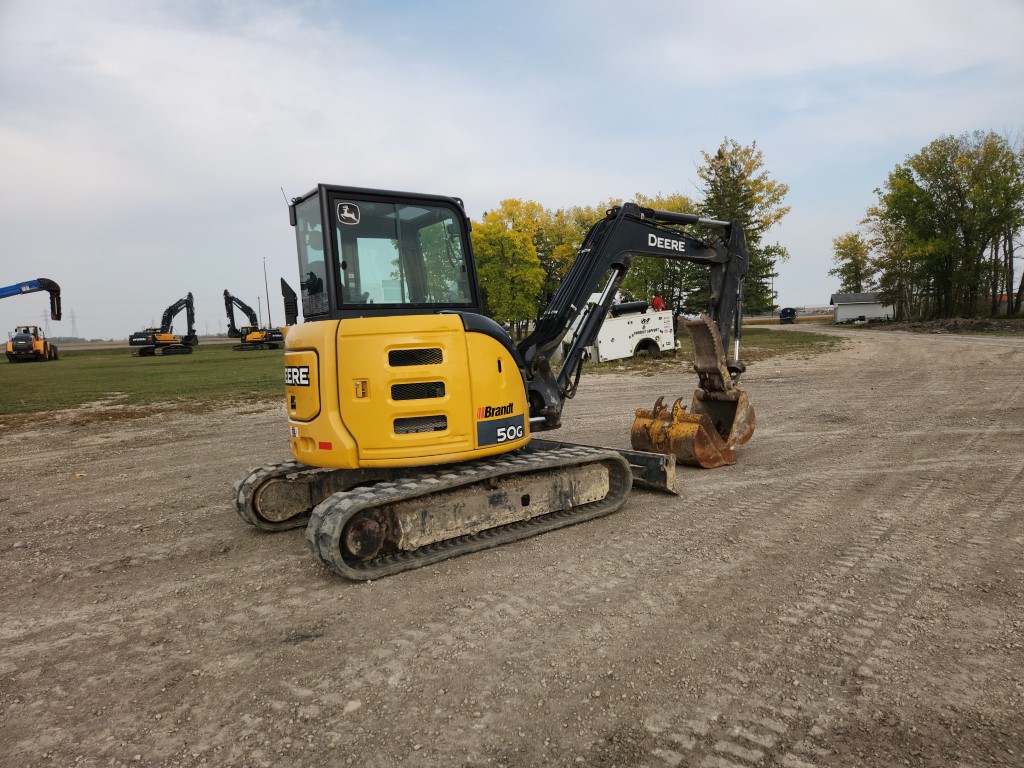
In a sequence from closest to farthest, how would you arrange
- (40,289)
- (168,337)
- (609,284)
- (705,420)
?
(609,284) → (705,420) → (40,289) → (168,337)

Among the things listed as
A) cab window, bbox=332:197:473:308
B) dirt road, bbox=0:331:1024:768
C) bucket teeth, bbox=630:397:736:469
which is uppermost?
cab window, bbox=332:197:473:308

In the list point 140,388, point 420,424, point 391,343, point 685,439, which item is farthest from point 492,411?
point 140,388

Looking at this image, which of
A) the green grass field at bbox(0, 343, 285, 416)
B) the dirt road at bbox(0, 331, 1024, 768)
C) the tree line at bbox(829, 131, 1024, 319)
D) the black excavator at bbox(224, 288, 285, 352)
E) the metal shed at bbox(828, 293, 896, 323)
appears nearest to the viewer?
the dirt road at bbox(0, 331, 1024, 768)

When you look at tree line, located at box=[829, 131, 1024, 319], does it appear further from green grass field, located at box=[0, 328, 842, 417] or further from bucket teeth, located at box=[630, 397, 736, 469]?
bucket teeth, located at box=[630, 397, 736, 469]

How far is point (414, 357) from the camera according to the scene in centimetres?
527

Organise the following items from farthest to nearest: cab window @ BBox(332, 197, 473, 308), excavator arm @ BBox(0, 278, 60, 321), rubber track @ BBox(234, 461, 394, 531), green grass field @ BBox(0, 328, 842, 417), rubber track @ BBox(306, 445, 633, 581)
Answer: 1. excavator arm @ BBox(0, 278, 60, 321)
2. green grass field @ BBox(0, 328, 842, 417)
3. rubber track @ BBox(234, 461, 394, 531)
4. cab window @ BBox(332, 197, 473, 308)
5. rubber track @ BBox(306, 445, 633, 581)

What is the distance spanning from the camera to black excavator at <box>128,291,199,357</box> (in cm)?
4728

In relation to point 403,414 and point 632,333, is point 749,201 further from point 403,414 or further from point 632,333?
point 403,414

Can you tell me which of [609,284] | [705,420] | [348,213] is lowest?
[705,420]

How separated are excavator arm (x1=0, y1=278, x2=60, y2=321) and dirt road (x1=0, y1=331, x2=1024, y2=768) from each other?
100 feet

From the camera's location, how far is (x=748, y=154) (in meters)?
42.0

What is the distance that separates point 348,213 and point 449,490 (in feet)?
7.91

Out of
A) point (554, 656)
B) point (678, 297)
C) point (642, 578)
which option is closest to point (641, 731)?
point (554, 656)

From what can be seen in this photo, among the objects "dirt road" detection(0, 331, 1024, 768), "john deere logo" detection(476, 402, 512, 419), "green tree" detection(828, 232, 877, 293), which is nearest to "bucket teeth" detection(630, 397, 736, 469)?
"dirt road" detection(0, 331, 1024, 768)
